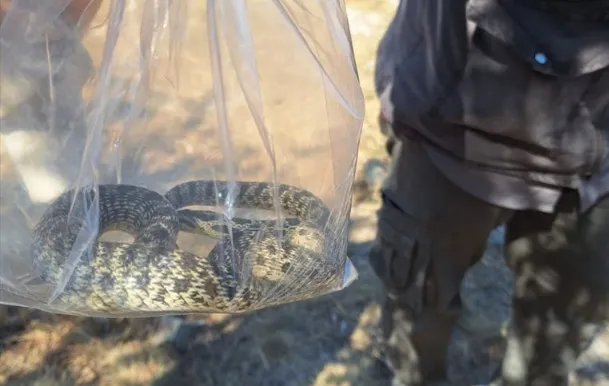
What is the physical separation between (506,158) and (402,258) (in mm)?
289

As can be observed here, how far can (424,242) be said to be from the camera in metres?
1.26

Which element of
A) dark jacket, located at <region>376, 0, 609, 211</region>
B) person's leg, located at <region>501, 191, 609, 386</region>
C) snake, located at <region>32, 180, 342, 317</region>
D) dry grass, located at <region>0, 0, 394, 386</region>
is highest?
dark jacket, located at <region>376, 0, 609, 211</region>

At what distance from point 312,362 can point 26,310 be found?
763 millimetres

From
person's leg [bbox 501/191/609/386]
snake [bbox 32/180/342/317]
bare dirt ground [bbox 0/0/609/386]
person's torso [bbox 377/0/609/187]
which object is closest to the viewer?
snake [bbox 32/180/342/317]

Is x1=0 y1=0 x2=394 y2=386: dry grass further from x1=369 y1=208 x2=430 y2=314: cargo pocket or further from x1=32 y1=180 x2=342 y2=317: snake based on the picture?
x1=32 y1=180 x2=342 y2=317: snake

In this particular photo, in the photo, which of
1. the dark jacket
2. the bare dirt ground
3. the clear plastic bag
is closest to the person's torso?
the dark jacket

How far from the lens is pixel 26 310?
1.87 m

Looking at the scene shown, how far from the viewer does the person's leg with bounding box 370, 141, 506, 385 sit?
3.98 ft

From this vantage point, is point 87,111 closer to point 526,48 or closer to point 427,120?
point 427,120

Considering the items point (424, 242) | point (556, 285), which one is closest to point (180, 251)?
point (424, 242)

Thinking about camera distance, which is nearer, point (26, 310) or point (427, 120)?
point (427, 120)

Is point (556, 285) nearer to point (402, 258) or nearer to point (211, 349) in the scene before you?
point (402, 258)

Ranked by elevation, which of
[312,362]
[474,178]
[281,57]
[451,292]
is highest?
[281,57]

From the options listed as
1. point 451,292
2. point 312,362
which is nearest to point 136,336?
point 312,362
